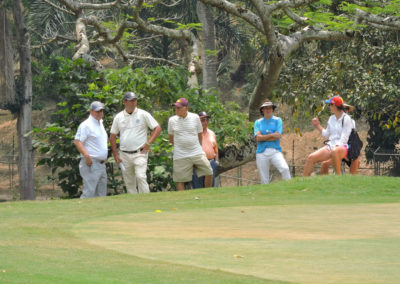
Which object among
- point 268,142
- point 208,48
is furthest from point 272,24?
point 208,48

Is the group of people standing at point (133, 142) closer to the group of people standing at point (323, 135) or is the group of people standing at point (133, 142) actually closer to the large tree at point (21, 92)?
the group of people standing at point (323, 135)

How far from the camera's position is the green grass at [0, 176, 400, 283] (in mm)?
5246

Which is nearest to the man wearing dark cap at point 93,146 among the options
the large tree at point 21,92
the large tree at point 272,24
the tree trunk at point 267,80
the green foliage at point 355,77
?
the large tree at point 272,24

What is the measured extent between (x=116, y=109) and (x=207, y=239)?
9.22m

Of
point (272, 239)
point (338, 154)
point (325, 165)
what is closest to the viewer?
point (272, 239)

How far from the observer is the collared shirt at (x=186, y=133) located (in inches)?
519

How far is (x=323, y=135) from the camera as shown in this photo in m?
13.5

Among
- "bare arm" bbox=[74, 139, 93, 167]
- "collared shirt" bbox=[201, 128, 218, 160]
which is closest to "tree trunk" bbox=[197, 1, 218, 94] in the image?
"collared shirt" bbox=[201, 128, 218, 160]

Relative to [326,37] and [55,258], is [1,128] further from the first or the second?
[55,258]

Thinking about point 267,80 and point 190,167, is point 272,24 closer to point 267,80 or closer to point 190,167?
point 267,80

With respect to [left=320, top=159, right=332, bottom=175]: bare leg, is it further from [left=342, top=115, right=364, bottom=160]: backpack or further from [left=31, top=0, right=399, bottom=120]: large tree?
[left=31, top=0, right=399, bottom=120]: large tree

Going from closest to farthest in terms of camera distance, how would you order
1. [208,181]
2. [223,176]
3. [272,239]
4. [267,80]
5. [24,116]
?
[272,239] → [208,181] → [267,80] → [24,116] → [223,176]

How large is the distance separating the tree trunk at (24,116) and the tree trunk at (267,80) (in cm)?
1042

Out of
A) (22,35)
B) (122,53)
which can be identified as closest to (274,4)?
(122,53)
